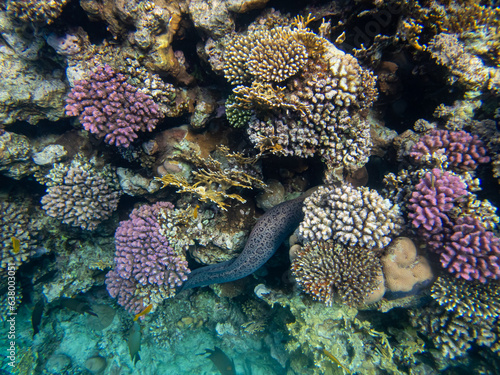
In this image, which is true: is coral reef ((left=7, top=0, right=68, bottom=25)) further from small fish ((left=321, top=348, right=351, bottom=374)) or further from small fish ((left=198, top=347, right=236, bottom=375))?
small fish ((left=198, top=347, right=236, bottom=375))

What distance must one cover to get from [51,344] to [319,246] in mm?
10049

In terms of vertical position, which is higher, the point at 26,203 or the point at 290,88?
the point at 290,88

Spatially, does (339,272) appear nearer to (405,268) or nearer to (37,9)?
(405,268)

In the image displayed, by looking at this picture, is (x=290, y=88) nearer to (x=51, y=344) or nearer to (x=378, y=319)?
(x=378, y=319)

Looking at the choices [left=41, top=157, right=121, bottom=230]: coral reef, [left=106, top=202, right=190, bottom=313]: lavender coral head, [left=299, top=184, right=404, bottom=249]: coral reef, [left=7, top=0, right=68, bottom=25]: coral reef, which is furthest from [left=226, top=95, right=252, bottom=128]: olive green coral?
[left=41, top=157, right=121, bottom=230]: coral reef

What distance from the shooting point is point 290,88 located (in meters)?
3.80

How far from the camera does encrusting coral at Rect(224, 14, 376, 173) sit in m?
3.53

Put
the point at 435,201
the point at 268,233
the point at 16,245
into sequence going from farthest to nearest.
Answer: the point at 16,245 < the point at 268,233 < the point at 435,201

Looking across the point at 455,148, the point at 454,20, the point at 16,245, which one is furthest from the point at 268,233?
the point at 16,245

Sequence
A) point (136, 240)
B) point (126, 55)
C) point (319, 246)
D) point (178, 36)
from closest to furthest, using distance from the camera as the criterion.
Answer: point (319, 246)
point (126, 55)
point (178, 36)
point (136, 240)

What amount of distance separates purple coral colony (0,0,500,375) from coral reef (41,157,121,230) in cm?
4

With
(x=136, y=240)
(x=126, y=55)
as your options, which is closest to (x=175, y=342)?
(x=136, y=240)

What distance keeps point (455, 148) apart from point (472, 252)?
5.41 feet

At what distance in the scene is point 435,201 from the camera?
11.7 ft
